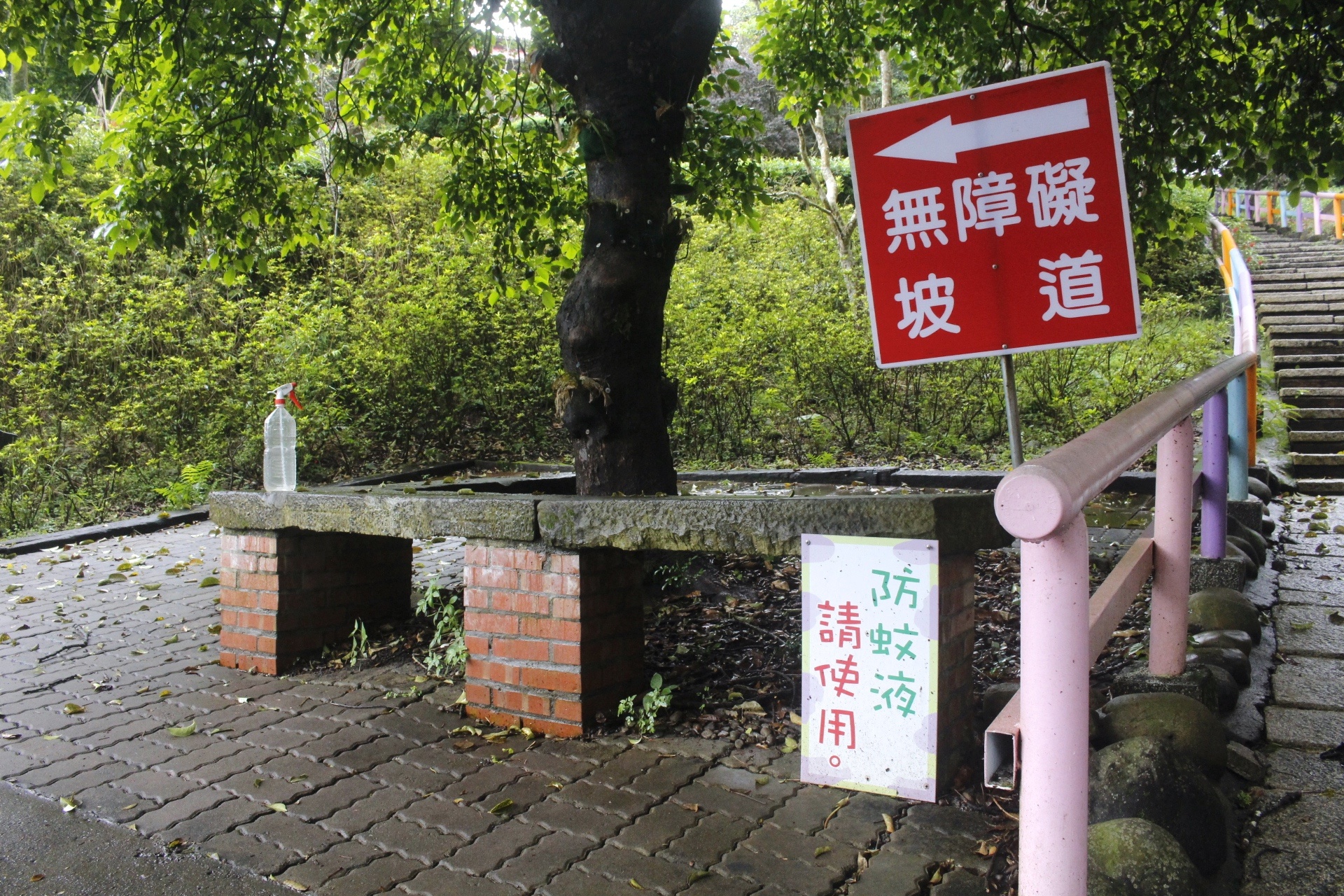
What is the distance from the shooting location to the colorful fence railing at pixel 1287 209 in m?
19.1

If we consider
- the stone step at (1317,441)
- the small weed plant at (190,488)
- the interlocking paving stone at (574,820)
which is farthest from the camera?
the small weed plant at (190,488)

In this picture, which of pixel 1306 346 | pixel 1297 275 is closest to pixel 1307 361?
pixel 1306 346

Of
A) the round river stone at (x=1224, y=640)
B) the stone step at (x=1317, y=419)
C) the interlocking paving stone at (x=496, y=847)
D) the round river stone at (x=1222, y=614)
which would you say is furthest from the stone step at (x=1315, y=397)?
the interlocking paving stone at (x=496, y=847)

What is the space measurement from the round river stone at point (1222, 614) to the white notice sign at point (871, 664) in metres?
1.64

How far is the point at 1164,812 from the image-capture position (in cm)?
225

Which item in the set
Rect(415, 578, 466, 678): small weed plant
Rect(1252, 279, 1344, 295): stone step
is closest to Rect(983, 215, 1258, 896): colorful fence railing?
Rect(415, 578, 466, 678): small weed plant

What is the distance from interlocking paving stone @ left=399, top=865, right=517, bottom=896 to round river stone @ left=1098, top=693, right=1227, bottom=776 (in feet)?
5.68

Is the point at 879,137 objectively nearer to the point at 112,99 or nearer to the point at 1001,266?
the point at 1001,266

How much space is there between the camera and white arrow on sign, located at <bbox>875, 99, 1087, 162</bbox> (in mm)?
2605

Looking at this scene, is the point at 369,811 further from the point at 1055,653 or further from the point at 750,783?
the point at 1055,653

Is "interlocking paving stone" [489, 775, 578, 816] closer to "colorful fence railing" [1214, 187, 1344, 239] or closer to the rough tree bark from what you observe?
the rough tree bark

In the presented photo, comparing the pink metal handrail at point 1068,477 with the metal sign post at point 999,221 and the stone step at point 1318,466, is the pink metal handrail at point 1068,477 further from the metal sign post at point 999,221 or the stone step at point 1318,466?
the stone step at point 1318,466

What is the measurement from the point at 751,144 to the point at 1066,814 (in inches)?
248

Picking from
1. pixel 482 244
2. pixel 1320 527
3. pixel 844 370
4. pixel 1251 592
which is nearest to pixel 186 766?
pixel 1251 592
